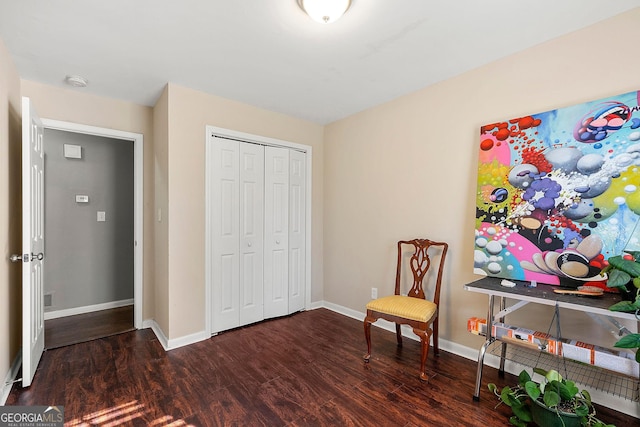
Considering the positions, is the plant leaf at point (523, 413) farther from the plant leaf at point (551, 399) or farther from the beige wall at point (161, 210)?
the beige wall at point (161, 210)

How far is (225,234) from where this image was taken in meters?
3.16

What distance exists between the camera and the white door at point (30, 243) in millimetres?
2049

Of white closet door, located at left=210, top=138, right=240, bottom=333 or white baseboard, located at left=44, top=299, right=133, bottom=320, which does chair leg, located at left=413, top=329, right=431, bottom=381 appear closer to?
white closet door, located at left=210, top=138, right=240, bottom=333

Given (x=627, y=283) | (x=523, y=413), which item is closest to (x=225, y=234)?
(x=523, y=413)

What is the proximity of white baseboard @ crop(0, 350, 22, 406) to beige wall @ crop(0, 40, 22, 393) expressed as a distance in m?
0.04

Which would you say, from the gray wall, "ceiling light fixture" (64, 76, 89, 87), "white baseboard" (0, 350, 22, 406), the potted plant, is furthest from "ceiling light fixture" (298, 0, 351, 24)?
the gray wall

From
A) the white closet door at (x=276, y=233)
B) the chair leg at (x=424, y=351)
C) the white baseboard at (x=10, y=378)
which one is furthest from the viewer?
the white closet door at (x=276, y=233)

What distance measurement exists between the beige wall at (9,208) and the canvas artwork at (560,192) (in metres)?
3.42

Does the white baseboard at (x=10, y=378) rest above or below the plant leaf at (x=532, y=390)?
below

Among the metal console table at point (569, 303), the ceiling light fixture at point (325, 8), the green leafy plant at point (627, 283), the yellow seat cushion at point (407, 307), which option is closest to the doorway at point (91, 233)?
the ceiling light fixture at point (325, 8)

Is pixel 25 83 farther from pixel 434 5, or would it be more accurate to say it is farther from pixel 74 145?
pixel 434 5

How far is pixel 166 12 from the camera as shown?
1795mm

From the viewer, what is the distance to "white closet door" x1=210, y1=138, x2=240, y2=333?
3.08m

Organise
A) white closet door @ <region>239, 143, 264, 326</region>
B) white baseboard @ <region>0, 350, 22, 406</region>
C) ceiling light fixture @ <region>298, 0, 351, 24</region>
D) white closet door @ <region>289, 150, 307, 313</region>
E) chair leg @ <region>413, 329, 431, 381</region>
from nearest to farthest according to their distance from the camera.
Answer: ceiling light fixture @ <region>298, 0, 351, 24</region> → white baseboard @ <region>0, 350, 22, 406</region> → chair leg @ <region>413, 329, 431, 381</region> → white closet door @ <region>239, 143, 264, 326</region> → white closet door @ <region>289, 150, 307, 313</region>
